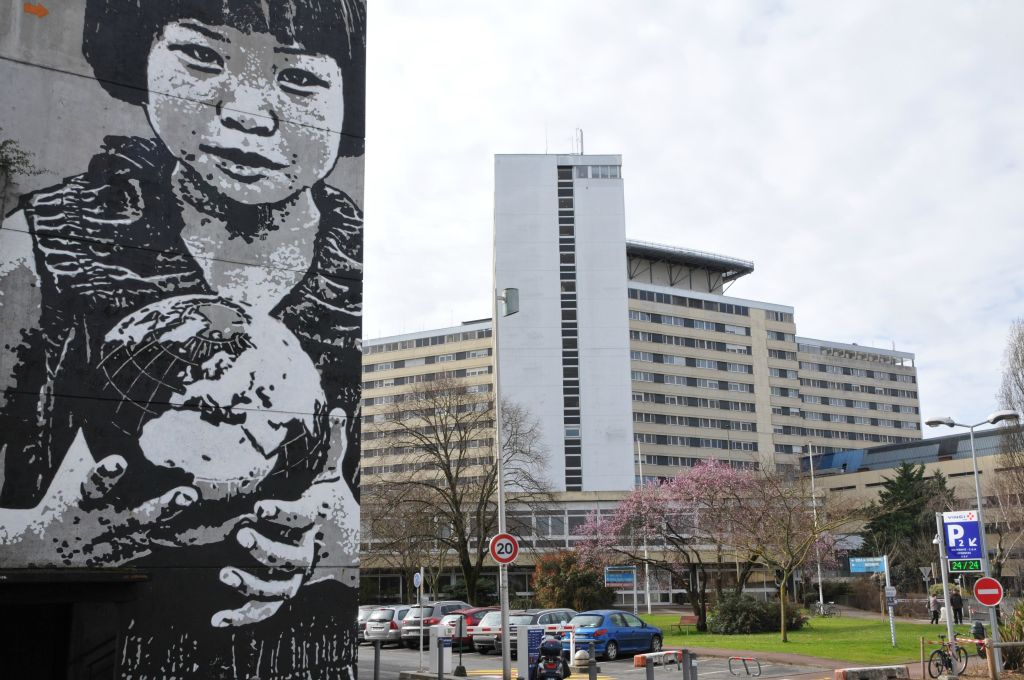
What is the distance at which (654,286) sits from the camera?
95.9m

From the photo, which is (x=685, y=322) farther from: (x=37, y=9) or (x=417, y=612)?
(x=37, y=9)

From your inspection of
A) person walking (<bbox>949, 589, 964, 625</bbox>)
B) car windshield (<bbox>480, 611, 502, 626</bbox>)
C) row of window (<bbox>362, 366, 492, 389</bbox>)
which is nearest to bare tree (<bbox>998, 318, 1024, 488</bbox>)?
person walking (<bbox>949, 589, 964, 625</bbox>)

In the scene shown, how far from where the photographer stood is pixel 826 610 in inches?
1971

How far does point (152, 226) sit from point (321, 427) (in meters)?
3.10

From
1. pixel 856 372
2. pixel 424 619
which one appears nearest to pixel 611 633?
pixel 424 619

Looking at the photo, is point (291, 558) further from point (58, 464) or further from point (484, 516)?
point (484, 516)

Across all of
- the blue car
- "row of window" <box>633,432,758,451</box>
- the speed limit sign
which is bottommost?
the blue car

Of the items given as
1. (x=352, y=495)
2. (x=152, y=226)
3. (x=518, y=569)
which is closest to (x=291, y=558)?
(x=352, y=495)

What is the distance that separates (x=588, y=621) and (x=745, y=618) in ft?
37.0

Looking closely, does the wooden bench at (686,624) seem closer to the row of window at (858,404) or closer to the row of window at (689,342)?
the row of window at (689,342)

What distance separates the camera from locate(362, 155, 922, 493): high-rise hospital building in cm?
8156

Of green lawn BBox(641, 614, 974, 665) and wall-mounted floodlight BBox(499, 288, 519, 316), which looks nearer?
wall-mounted floodlight BBox(499, 288, 519, 316)

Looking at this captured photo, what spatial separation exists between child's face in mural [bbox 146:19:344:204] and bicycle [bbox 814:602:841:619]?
4418 cm

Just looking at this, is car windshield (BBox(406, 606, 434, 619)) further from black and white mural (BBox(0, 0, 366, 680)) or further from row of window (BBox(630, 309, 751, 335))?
row of window (BBox(630, 309, 751, 335))
